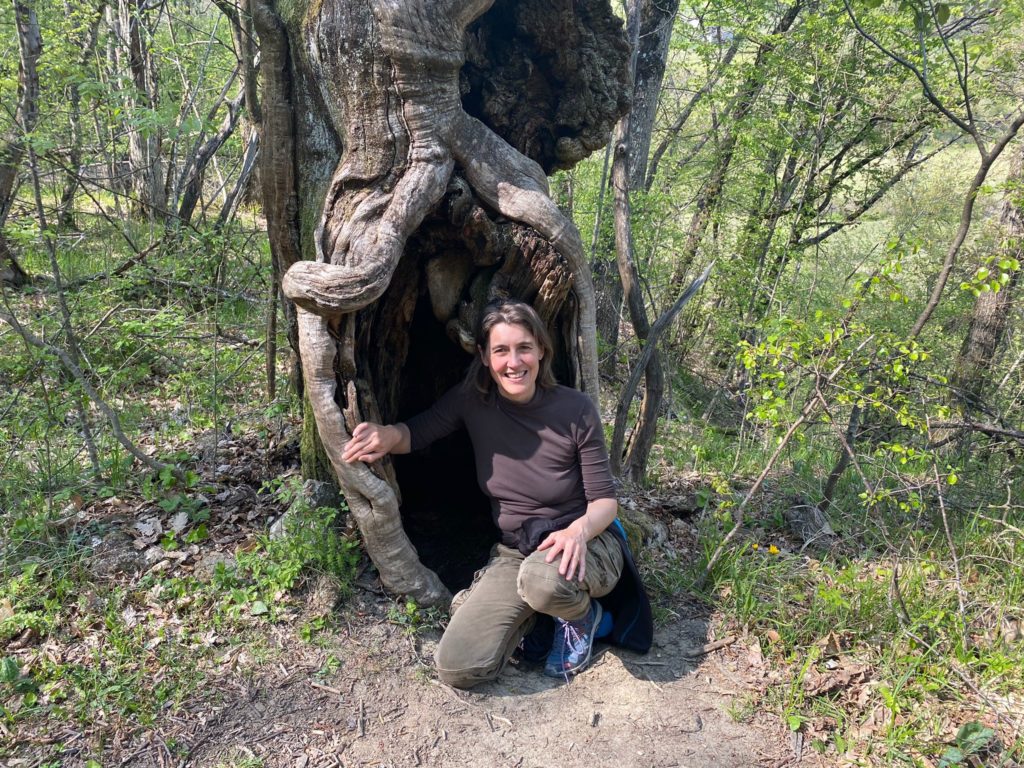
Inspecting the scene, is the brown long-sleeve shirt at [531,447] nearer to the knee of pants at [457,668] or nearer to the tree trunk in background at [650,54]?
the knee of pants at [457,668]

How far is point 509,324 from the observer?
283 centimetres

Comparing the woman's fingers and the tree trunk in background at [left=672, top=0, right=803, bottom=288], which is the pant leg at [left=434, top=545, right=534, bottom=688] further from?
the tree trunk in background at [left=672, top=0, right=803, bottom=288]

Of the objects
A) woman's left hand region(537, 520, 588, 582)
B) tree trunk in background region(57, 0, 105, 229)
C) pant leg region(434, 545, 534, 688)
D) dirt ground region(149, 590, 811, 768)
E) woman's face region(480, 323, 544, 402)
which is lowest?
dirt ground region(149, 590, 811, 768)

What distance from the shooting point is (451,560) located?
383 centimetres

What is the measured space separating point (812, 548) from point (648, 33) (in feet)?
12.9

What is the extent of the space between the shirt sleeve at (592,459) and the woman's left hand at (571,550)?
20 centimetres

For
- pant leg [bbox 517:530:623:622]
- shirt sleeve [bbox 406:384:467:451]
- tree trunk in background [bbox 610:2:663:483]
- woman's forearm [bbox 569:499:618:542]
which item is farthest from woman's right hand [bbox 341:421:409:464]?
tree trunk in background [bbox 610:2:663:483]

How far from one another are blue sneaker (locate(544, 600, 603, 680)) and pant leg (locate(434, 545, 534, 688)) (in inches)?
7.1

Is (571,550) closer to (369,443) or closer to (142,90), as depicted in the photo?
(369,443)

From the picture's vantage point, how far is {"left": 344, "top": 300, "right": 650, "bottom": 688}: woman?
2846mm

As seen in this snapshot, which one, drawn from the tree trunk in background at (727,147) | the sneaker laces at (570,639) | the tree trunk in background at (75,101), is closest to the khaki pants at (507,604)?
the sneaker laces at (570,639)

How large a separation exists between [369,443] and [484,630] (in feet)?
3.29

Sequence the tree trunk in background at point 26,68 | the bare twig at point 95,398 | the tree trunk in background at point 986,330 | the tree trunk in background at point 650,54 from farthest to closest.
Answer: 1. the tree trunk in background at point 986,330
2. the tree trunk in background at point 26,68
3. the tree trunk in background at point 650,54
4. the bare twig at point 95,398

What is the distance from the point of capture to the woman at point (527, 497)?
285 centimetres
